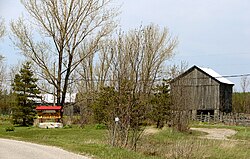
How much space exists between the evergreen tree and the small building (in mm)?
4609

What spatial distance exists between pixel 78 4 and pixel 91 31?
226cm

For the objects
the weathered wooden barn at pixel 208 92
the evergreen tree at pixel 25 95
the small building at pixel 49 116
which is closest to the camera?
the small building at pixel 49 116

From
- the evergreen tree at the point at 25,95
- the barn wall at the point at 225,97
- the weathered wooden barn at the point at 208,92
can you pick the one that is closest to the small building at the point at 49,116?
the evergreen tree at the point at 25,95

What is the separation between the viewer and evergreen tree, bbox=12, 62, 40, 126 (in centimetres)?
4150

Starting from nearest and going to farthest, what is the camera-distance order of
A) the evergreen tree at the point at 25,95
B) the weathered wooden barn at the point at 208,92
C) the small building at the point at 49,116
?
the small building at the point at 49,116, the evergreen tree at the point at 25,95, the weathered wooden barn at the point at 208,92

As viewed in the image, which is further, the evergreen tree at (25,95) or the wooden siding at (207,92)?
the wooden siding at (207,92)

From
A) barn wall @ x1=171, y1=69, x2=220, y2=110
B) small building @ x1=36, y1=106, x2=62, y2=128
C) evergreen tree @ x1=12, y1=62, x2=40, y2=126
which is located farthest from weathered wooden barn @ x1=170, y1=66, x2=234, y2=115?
small building @ x1=36, y1=106, x2=62, y2=128

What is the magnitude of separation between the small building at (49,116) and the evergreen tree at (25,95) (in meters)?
4.61

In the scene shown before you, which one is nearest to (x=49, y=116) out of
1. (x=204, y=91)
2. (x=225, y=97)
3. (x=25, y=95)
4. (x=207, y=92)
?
(x=25, y=95)

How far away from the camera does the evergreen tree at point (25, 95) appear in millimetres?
41500

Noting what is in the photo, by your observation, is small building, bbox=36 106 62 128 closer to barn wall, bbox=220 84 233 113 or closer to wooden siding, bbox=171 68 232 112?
wooden siding, bbox=171 68 232 112

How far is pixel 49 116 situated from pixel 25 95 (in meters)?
5.98

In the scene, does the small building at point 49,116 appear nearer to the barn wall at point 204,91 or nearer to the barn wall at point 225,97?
the barn wall at point 204,91

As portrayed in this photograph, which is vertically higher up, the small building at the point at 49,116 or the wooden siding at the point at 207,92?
the wooden siding at the point at 207,92
